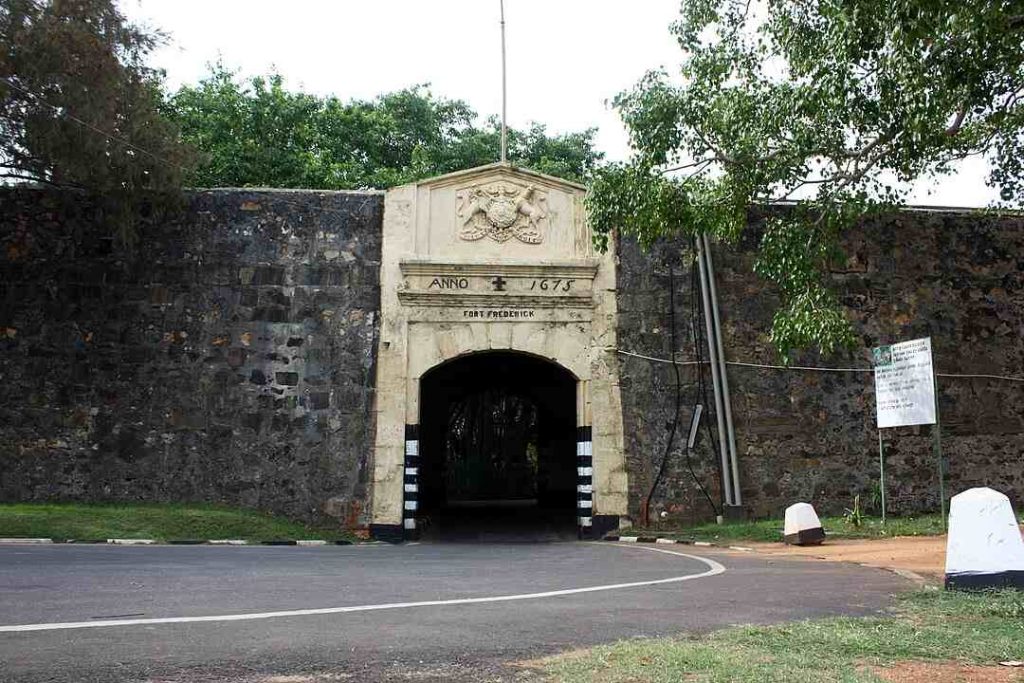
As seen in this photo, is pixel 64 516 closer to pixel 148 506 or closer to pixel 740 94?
pixel 148 506

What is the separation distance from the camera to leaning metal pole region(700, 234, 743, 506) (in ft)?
43.5

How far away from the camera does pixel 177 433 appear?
1283 cm

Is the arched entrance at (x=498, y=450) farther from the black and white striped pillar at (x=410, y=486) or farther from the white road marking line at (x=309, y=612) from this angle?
the white road marking line at (x=309, y=612)

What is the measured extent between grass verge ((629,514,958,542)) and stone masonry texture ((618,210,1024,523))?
1.56 ft

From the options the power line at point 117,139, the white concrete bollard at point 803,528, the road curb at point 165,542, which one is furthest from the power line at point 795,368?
the road curb at point 165,542

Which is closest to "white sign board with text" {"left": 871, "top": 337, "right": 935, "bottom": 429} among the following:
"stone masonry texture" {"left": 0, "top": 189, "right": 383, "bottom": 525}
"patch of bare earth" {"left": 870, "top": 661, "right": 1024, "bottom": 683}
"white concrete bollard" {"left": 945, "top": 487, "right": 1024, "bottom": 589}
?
"white concrete bollard" {"left": 945, "top": 487, "right": 1024, "bottom": 589}

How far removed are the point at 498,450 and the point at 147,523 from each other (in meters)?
14.8

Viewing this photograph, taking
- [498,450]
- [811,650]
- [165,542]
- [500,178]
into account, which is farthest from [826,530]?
[498,450]

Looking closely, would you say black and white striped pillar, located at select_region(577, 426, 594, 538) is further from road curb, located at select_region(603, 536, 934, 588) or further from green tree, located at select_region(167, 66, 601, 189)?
green tree, located at select_region(167, 66, 601, 189)

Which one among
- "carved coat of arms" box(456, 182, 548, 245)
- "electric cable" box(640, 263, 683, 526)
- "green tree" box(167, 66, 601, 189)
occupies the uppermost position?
"green tree" box(167, 66, 601, 189)

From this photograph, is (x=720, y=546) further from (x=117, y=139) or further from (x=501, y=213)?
(x=117, y=139)

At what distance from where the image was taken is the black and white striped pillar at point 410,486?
1295cm

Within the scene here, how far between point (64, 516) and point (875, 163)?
→ 10.0m

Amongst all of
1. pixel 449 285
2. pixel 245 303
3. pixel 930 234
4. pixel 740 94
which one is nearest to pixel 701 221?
pixel 740 94
